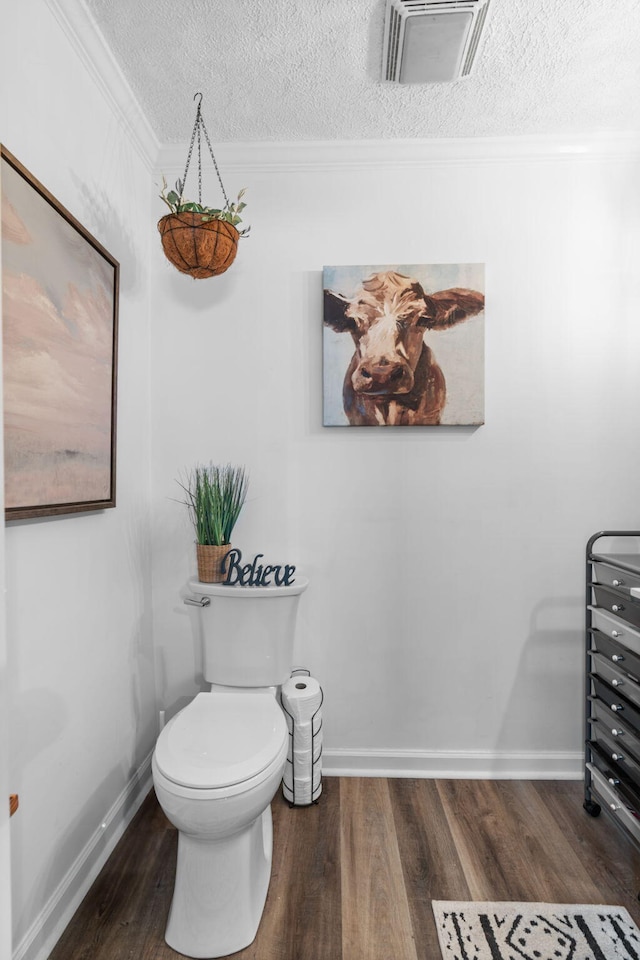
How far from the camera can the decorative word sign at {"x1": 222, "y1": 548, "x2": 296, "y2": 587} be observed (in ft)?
7.03

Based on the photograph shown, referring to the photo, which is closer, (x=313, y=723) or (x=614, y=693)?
(x=614, y=693)

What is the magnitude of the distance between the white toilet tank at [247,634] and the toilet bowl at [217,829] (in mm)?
403

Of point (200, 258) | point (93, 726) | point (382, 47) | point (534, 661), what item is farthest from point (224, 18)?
point (534, 661)

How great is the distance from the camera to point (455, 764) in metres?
2.30

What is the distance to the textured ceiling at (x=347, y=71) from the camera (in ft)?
5.38

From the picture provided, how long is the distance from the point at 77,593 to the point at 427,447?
4.50 feet

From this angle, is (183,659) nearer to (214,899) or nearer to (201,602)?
(201,602)

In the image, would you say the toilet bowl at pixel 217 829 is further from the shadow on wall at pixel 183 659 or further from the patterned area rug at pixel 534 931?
the shadow on wall at pixel 183 659

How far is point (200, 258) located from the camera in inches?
73.4

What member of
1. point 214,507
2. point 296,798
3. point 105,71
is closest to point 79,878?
point 296,798

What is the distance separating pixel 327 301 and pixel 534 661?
165 cm

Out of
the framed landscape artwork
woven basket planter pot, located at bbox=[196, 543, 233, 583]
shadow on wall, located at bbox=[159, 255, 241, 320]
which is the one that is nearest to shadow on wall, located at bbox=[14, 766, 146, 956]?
woven basket planter pot, located at bbox=[196, 543, 233, 583]

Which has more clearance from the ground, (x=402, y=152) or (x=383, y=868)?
(x=402, y=152)

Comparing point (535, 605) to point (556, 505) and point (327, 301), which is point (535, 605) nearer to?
Answer: point (556, 505)
